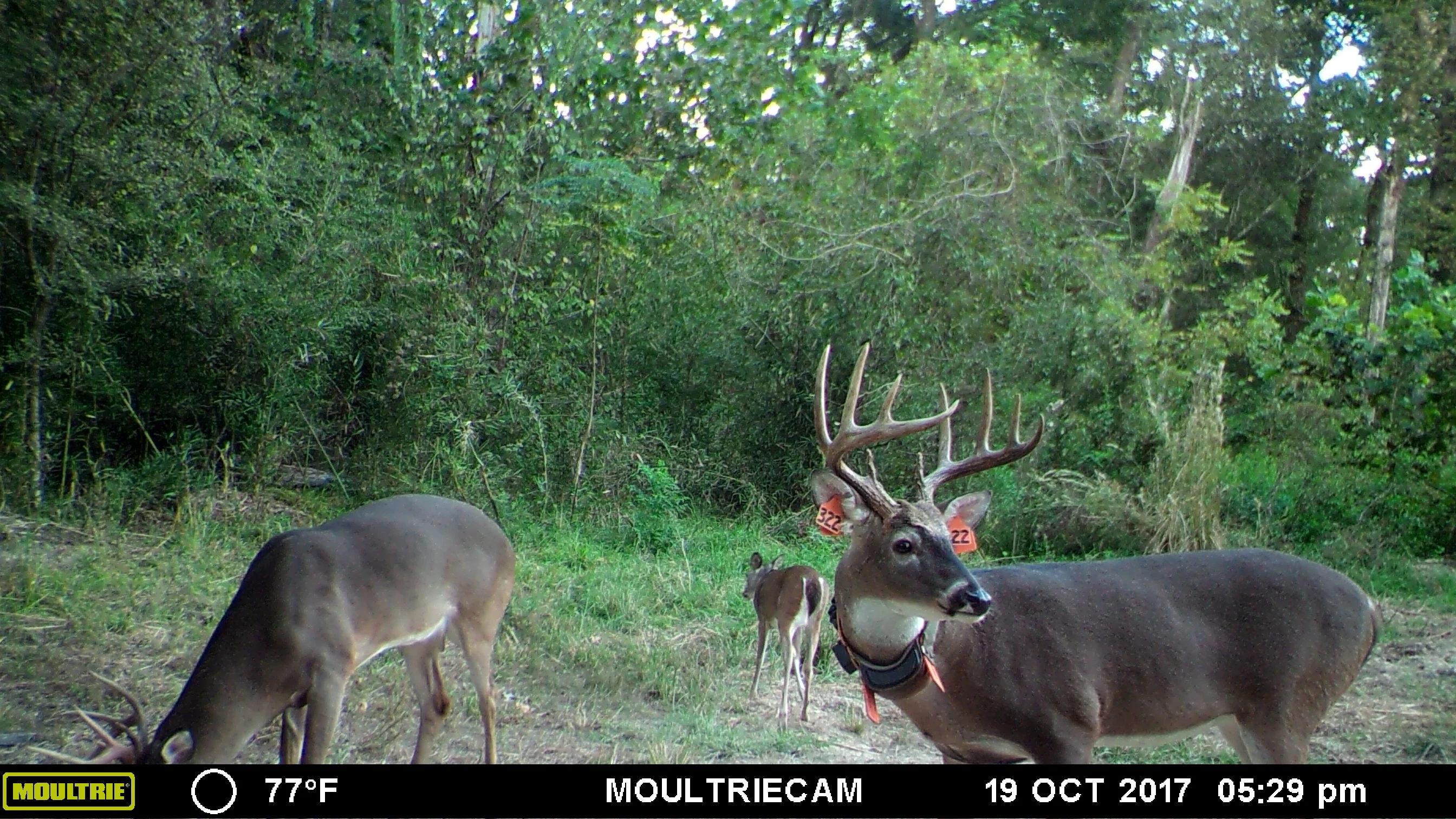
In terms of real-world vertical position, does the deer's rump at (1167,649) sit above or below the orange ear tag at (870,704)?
above

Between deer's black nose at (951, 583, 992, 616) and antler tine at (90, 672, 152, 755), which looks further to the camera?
antler tine at (90, 672, 152, 755)

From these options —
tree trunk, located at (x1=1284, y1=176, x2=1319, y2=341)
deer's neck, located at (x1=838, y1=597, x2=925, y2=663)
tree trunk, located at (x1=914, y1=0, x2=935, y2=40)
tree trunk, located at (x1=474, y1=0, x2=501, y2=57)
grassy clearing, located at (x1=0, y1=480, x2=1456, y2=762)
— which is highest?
tree trunk, located at (x1=914, y1=0, x2=935, y2=40)

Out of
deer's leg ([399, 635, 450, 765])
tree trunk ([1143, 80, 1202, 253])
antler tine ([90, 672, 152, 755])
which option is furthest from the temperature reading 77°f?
tree trunk ([1143, 80, 1202, 253])

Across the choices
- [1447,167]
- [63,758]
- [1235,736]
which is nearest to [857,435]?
[1235,736]

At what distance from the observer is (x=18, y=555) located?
25.3 ft

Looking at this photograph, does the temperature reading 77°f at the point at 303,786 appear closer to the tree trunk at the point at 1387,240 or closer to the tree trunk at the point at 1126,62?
the tree trunk at the point at 1387,240

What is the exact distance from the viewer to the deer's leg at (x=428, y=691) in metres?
5.69

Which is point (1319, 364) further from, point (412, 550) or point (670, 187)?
point (412, 550)

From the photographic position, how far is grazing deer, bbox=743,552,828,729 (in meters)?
6.60

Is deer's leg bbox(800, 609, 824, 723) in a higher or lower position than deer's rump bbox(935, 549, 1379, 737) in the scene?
lower

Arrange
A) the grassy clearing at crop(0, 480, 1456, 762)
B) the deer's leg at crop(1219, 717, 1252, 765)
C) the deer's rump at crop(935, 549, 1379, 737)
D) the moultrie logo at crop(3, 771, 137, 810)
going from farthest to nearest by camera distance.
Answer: the grassy clearing at crop(0, 480, 1456, 762)
the deer's leg at crop(1219, 717, 1252, 765)
the deer's rump at crop(935, 549, 1379, 737)
the moultrie logo at crop(3, 771, 137, 810)

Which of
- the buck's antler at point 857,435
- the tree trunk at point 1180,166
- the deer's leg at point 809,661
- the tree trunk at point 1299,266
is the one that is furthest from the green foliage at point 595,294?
the tree trunk at point 1299,266

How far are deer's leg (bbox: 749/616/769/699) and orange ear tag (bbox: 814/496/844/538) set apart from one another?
2250 mm

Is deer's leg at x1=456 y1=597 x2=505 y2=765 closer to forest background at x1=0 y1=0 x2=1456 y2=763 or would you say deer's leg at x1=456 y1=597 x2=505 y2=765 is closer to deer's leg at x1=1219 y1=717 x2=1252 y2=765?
forest background at x1=0 y1=0 x2=1456 y2=763
